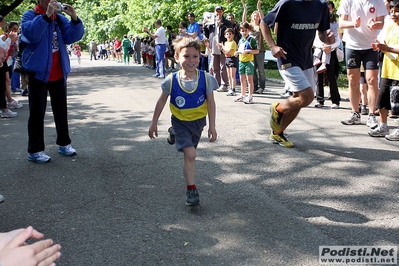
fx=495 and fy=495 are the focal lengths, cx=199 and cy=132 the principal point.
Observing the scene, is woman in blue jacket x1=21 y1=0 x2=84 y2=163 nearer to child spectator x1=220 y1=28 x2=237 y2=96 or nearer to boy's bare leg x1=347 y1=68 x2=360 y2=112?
boy's bare leg x1=347 y1=68 x2=360 y2=112

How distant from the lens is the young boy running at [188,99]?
15.0 feet

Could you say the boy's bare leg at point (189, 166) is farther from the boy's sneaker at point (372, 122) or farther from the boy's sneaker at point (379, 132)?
the boy's sneaker at point (372, 122)

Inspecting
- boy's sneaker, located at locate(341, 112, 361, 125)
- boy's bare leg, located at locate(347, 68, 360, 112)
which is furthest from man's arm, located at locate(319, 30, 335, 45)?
boy's sneaker, located at locate(341, 112, 361, 125)

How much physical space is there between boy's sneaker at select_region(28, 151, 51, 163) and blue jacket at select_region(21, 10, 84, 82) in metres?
0.93

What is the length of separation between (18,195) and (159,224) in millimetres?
1710

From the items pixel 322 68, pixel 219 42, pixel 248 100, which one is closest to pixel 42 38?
pixel 248 100

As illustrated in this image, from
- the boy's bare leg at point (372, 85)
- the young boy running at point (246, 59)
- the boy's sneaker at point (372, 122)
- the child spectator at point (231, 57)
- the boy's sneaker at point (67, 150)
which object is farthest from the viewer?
the child spectator at point (231, 57)

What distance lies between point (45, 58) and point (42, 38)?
0.76ft

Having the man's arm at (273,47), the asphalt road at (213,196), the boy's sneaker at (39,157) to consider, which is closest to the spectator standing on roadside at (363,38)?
the asphalt road at (213,196)

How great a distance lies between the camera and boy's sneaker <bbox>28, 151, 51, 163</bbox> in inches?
238

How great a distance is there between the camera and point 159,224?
4070mm

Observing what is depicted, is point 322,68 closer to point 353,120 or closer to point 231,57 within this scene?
point 353,120

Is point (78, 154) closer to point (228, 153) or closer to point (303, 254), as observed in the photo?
point (228, 153)

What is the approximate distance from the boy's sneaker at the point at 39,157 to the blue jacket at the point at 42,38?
3.05 ft
